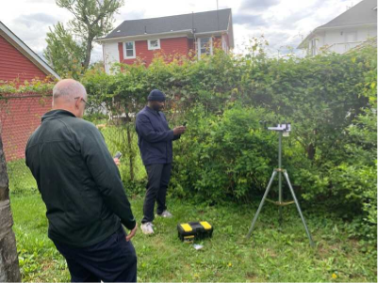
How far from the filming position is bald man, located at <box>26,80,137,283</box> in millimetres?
1807

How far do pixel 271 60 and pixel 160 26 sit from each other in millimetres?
25321

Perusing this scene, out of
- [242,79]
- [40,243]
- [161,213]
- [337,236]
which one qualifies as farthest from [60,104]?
[337,236]

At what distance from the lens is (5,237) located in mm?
2412

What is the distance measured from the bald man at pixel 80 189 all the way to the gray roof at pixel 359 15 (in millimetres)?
27047

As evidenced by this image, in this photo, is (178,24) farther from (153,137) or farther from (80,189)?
(80,189)

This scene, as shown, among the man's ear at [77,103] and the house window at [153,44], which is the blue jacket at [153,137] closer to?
the man's ear at [77,103]

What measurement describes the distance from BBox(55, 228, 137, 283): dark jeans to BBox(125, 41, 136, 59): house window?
2660cm

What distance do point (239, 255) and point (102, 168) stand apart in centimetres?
225

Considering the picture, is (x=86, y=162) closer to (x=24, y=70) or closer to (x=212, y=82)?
(x=212, y=82)

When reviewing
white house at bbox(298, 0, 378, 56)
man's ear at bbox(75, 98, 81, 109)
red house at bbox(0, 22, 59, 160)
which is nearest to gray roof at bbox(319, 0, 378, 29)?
white house at bbox(298, 0, 378, 56)

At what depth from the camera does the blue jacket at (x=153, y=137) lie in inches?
152

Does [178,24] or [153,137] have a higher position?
[178,24]

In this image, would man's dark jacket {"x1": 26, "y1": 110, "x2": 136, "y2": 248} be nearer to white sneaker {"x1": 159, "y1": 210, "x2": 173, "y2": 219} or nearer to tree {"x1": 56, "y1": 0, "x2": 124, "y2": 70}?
white sneaker {"x1": 159, "y1": 210, "x2": 173, "y2": 219}

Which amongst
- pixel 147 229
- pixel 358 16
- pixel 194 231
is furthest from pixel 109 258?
pixel 358 16
